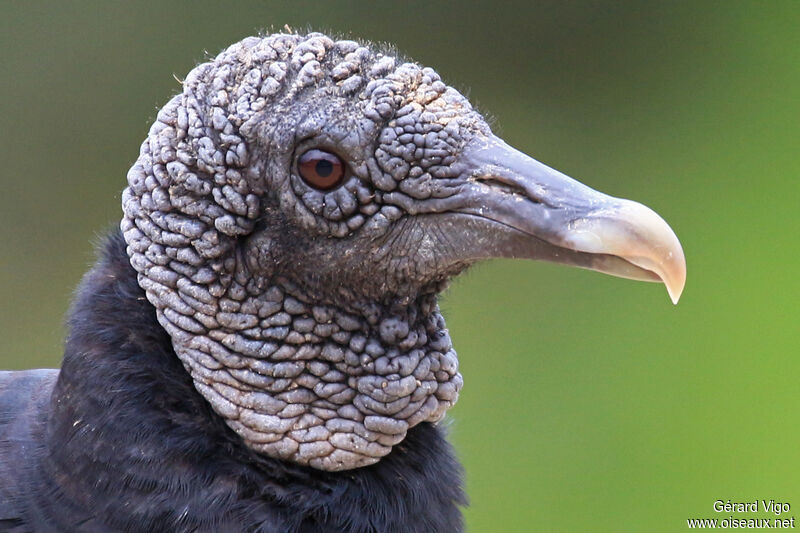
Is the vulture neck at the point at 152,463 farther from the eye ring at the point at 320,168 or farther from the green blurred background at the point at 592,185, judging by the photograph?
the green blurred background at the point at 592,185

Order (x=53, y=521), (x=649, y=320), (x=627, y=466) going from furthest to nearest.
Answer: (x=649, y=320), (x=627, y=466), (x=53, y=521)

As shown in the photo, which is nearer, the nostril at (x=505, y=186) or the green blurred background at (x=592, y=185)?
the nostril at (x=505, y=186)

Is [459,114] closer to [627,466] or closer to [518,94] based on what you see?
[627,466]

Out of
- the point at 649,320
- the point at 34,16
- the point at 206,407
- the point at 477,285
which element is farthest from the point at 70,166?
the point at 206,407

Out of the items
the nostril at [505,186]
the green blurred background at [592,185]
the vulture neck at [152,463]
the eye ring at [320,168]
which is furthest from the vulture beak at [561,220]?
the green blurred background at [592,185]

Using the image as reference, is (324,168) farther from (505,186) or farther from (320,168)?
(505,186)

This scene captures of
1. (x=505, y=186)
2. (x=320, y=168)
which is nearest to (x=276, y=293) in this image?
(x=320, y=168)

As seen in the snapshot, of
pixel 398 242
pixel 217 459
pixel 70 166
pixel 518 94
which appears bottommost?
pixel 217 459
